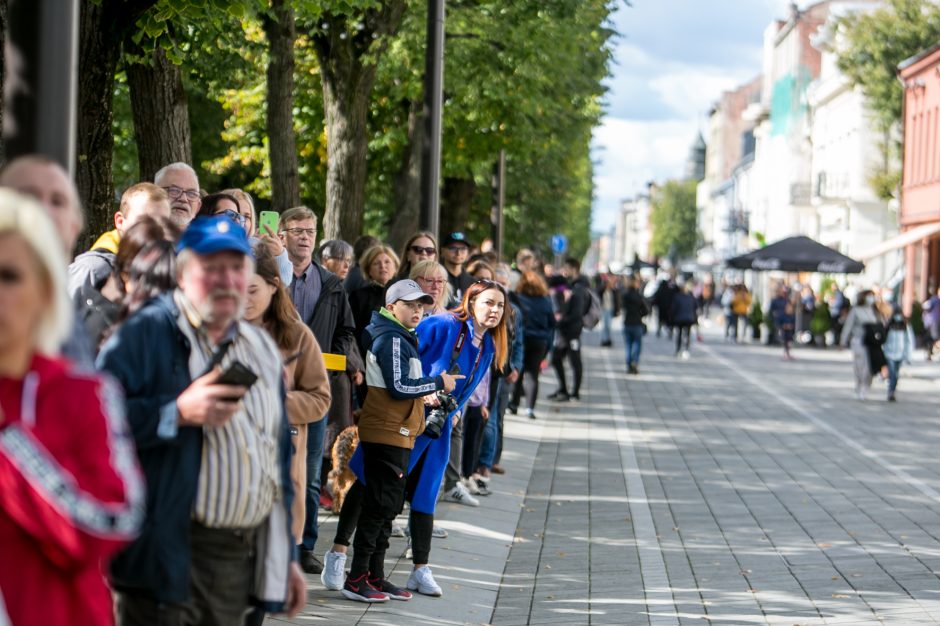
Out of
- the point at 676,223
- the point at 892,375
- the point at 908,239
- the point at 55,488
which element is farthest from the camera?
the point at 676,223

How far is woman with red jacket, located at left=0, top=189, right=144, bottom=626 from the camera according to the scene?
10.3 ft

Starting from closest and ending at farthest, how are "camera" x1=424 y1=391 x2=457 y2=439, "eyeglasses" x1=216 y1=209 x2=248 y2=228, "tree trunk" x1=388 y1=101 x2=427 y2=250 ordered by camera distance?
"eyeglasses" x1=216 y1=209 x2=248 y2=228 < "camera" x1=424 y1=391 x2=457 y2=439 < "tree trunk" x1=388 y1=101 x2=427 y2=250

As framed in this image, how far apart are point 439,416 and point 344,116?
12.6 meters

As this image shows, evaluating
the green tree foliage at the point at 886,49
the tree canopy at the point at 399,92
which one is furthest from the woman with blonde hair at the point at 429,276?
the green tree foliage at the point at 886,49

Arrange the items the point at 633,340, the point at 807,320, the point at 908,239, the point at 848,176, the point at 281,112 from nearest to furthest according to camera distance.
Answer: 1. the point at 281,112
2. the point at 633,340
3. the point at 807,320
4. the point at 908,239
5. the point at 848,176

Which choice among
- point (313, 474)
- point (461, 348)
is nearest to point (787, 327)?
point (461, 348)

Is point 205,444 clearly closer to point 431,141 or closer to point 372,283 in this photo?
point 372,283

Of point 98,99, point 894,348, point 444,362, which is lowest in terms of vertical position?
point 894,348

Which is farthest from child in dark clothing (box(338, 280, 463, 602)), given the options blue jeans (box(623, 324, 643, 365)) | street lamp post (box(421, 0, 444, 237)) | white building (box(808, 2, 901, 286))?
white building (box(808, 2, 901, 286))

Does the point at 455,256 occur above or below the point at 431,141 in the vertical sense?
below

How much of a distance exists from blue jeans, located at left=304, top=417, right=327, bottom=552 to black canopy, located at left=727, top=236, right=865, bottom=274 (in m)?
33.5

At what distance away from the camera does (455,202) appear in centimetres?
3388

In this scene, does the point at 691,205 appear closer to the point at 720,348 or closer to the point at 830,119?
the point at 830,119

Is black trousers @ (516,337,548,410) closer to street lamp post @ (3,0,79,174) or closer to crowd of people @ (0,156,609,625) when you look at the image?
crowd of people @ (0,156,609,625)
